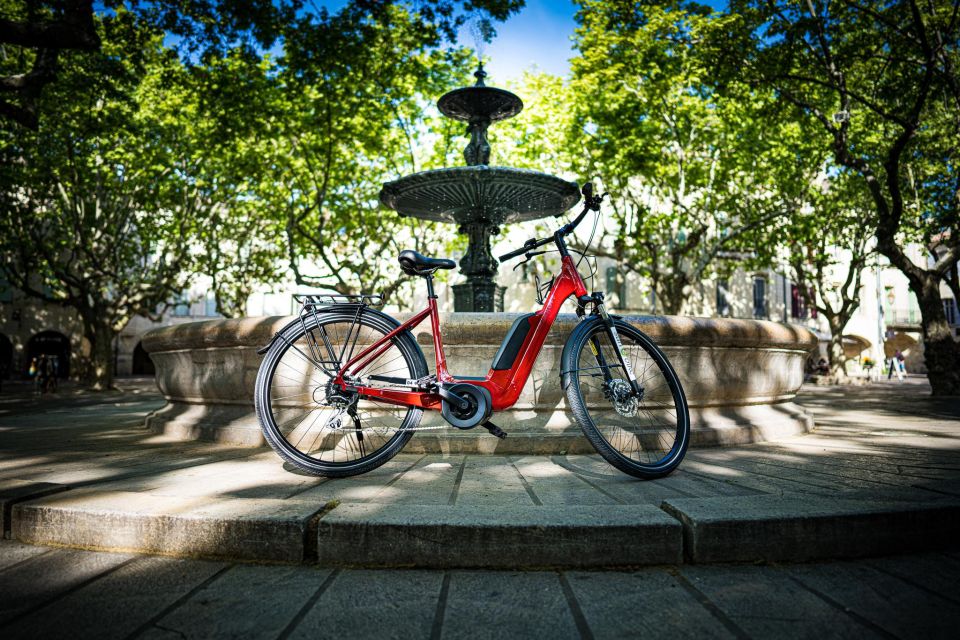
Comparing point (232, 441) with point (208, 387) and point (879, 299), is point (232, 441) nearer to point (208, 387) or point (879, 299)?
point (208, 387)

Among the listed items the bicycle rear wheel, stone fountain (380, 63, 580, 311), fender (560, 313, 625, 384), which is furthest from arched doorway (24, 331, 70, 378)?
fender (560, 313, 625, 384)

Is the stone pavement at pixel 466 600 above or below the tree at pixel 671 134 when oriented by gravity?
below

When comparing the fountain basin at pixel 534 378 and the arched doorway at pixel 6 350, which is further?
the arched doorway at pixel 6 350

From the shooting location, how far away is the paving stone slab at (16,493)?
2309 millimetres

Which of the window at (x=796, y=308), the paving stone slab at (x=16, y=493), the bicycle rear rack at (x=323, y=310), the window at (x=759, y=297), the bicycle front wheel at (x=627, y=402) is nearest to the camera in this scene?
the paving stone slab at (x=16, y=493)

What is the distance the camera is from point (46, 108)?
11852 mm

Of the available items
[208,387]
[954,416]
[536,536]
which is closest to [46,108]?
[208,387]

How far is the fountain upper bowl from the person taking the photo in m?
5.66

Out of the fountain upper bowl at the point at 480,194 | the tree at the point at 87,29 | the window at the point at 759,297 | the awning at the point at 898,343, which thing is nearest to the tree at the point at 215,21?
the tree at the point at 87,29

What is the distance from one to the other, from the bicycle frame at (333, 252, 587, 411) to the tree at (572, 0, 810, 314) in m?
10.7

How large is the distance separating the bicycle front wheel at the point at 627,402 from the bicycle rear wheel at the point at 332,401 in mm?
970

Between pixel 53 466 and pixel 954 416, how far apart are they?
950 centimetres

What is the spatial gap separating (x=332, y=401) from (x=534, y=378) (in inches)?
58.5

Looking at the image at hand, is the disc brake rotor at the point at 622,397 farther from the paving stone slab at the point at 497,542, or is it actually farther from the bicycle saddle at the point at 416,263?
the bicycle saddle at the point at 416,263
